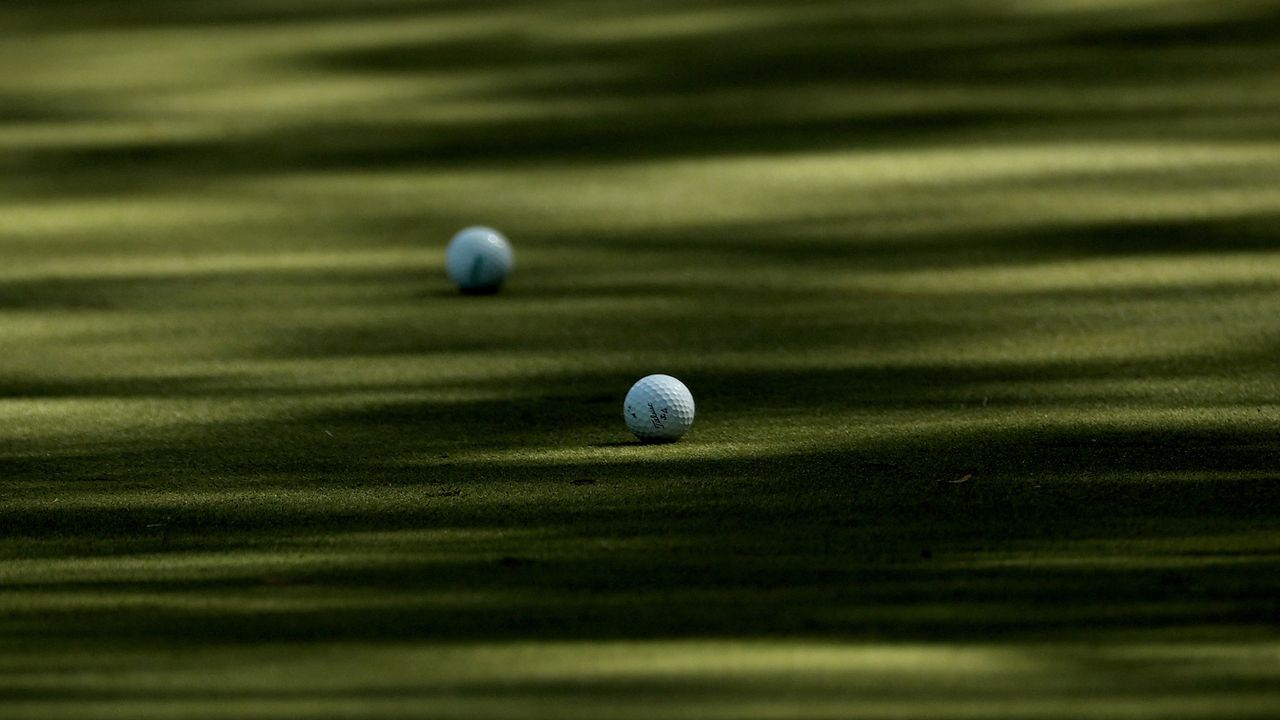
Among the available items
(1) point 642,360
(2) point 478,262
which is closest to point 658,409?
(1) point 642,360

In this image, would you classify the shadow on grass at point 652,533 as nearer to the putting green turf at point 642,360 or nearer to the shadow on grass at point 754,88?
the putting green turf at point 642,360

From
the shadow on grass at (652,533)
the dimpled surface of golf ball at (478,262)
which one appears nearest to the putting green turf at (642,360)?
the shadow on grass at (652,533)

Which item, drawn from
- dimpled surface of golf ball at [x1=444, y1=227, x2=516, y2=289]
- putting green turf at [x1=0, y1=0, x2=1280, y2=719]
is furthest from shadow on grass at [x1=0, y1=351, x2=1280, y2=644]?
dimpled surface of golf ball at [x1=444, y1=227, x2=516, y2=289]

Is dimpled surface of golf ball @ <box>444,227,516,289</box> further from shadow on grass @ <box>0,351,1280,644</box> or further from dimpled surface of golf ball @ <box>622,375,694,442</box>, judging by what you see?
dimpled surface of golf ball @ <box>622,375,694,442</box>

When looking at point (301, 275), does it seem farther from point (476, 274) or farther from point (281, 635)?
point (281, 635)

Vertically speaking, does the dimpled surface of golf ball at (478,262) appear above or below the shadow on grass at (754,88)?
below

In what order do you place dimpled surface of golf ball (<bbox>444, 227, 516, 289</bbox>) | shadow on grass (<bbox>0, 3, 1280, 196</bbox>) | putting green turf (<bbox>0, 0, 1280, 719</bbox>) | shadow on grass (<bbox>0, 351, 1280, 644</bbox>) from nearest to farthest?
putting green turf (<bbox>0, 0, 1280, 719</bbox>) → shadow on grass (<bbox>0, 351, 1280, 644</bbox>) → dimpled surface of golf ball (<bbox>444, 227, 516, 289</bbox>) → shadow on grass (<bbox>0, 3, 1280, 196</bbox>)
